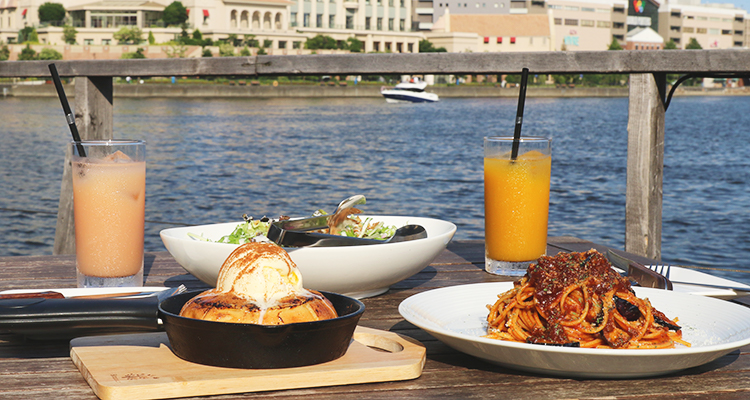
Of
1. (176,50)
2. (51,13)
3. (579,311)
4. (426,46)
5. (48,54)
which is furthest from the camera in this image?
(426,46)

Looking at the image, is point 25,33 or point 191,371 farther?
point 25,33

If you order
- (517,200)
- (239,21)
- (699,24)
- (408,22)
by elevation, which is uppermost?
(699,24)

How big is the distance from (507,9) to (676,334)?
96272mm

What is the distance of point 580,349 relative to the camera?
774 millimetres

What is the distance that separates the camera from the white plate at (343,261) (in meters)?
1.16

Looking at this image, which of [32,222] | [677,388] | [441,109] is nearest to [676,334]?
[677,388]

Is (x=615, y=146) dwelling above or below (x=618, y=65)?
below

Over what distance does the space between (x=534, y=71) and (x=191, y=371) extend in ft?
5.74

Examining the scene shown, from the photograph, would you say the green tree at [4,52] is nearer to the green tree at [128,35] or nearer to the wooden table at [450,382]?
the green tree at [128,35]

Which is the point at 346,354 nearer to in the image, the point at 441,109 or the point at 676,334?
the point at 676,334

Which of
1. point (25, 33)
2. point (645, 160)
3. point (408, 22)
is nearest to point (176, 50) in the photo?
point (25, 33)

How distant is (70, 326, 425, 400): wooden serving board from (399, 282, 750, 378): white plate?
7 cm

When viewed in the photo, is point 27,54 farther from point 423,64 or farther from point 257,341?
point 257,341

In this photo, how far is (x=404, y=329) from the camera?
1068mm
